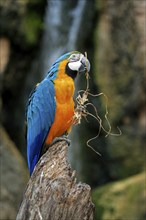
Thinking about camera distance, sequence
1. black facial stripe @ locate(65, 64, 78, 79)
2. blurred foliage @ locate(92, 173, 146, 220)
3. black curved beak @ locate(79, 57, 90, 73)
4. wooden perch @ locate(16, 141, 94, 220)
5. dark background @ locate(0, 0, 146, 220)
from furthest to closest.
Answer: dark background @ locate(0, 0, 146, 220) < blurred foliage @ locate(92, 173, 146, 220) < black facial stripe @ locate(65, 64, 78, 79) < black curved beak @ locate(79, 57, 90, 73) < wooden perch @ locate(16, 141, 94, 220)

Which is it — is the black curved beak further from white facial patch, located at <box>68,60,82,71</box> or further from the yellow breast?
the yellow breast

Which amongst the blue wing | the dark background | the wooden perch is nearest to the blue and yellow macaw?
the blue wing

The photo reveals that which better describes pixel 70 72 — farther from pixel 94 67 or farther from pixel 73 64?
pixel 94 67

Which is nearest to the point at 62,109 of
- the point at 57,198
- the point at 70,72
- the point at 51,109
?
the point at 51,109

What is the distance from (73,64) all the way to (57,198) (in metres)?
1.09

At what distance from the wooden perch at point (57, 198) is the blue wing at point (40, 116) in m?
0.71

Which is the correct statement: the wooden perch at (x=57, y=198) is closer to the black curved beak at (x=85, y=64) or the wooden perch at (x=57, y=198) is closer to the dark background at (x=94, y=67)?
the black curved beak at (x=85, y=64)

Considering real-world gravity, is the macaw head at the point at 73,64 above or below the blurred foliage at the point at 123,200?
above

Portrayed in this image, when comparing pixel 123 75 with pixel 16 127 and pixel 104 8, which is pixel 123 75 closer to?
pixel 104 8

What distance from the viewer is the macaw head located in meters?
3.87

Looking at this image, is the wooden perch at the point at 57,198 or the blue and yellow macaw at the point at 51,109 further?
the blue and yellow macaw at the point at 51,109

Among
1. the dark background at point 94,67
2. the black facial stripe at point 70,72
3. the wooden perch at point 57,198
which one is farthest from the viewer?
the dark background at point 94,67

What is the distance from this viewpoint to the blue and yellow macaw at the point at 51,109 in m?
3.89

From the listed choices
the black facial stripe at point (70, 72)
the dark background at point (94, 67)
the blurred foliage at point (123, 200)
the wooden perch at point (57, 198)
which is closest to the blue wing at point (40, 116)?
the black facial stripe at point (70, 72)
